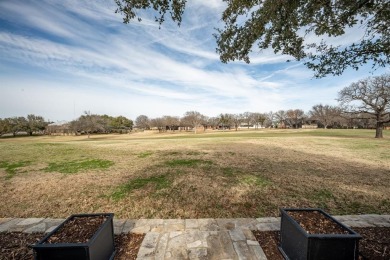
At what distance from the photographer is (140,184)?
24.5 feet

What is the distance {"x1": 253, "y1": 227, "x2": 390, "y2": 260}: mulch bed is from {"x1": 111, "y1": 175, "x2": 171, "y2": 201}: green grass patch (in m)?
3.99

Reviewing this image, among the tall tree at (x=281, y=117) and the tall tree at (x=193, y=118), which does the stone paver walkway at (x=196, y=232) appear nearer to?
the tall tree at (x=193, y=118)

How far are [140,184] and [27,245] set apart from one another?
3.84 m

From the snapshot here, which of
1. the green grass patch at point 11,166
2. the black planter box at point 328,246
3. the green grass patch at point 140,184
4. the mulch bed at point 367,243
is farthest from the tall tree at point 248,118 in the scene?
the black planter box at point 328,246

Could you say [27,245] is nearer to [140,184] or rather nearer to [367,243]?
[140,184]

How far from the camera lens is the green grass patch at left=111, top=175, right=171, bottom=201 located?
6.61m

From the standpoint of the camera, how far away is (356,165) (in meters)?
10.9

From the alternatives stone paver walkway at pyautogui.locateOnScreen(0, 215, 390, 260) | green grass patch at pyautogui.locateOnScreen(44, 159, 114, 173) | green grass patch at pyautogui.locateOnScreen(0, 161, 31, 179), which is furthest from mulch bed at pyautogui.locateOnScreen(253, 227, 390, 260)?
green grass patch at pyautogui.locateOnScreen(0, 161, 31, 179)

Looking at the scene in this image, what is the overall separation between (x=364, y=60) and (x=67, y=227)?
23.9 feet

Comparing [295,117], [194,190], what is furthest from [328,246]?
[295,117]

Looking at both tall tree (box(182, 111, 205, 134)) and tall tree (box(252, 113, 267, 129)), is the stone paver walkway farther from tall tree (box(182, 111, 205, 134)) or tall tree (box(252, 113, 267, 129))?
tall tree (box(252, 113, 267, 129))

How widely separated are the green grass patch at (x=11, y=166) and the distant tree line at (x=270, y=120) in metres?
33.3

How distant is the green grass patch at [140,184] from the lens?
6.61 metres

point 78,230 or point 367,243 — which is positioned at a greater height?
point 78,230
